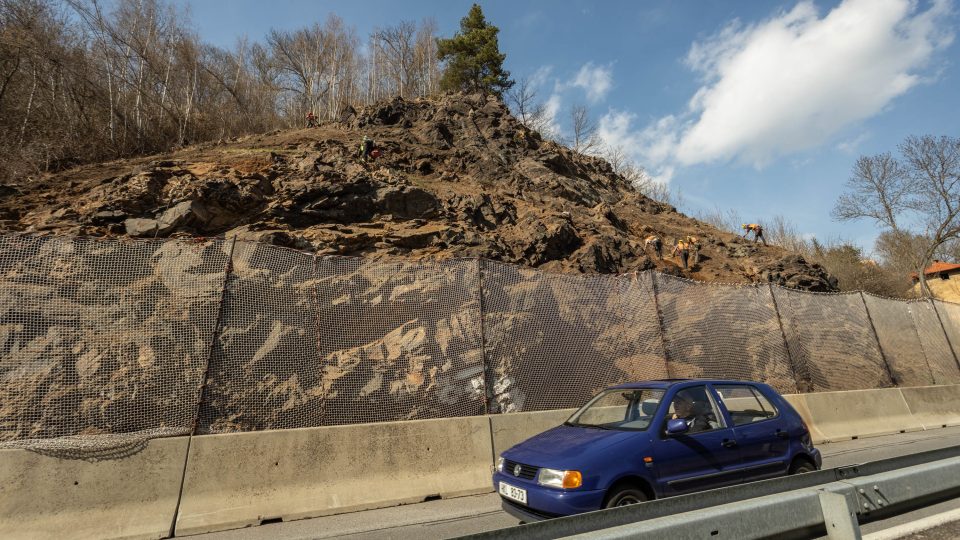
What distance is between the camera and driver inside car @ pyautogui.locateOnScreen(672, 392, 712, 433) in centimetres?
500

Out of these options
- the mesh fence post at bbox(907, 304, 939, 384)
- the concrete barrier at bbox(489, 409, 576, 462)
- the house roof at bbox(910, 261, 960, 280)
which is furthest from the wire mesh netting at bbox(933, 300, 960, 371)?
the house roof at bbox(910, 261, 960, 280)

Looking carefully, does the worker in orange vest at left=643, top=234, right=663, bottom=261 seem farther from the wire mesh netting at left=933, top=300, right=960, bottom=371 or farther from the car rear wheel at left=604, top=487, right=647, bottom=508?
the car rear wheel at left=604, top=487, right=647, bottom=508

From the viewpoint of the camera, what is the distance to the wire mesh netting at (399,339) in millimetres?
7145

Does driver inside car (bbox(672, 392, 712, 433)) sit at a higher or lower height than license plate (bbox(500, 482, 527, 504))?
higher

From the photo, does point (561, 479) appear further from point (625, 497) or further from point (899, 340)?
point (899, 340)

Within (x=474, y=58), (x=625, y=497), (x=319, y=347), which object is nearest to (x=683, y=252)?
(x=319, y=347)

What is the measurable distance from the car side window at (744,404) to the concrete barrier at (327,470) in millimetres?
3263

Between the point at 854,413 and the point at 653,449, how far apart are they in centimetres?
884

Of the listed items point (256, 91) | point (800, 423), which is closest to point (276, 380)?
point (800, 423)

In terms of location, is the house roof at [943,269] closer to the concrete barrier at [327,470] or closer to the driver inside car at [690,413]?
the driver inside car at [690,413]

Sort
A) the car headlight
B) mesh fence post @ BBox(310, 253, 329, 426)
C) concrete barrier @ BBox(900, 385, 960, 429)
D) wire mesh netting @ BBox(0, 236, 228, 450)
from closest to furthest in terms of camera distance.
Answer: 1. the car headlight
2. wire mesh netting @ BBox(0, 236, 228, 450)
3. mesh fence post @ BBox(310, 253, 329, 426)
4. concrete barrier @ BBox(900, 385, 960, 429)

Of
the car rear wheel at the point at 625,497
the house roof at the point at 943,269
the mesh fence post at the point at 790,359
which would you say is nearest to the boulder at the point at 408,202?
the mesh fence post at the point at 790,359

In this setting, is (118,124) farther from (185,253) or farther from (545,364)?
(545,364)

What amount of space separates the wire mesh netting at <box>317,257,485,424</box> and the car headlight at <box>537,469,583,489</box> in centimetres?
320
